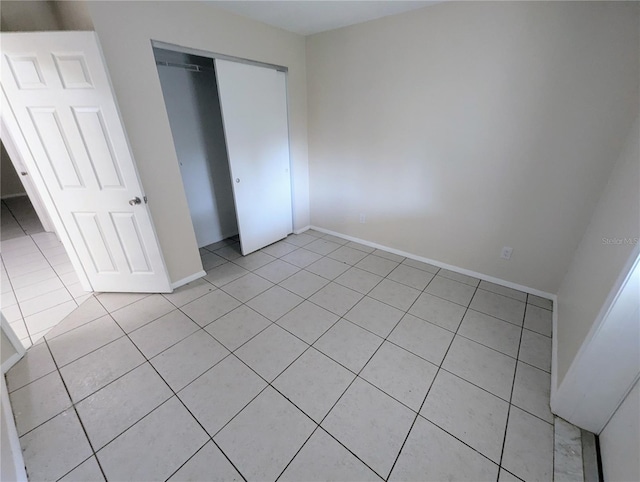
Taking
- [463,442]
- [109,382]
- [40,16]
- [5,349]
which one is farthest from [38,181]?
[463,442]

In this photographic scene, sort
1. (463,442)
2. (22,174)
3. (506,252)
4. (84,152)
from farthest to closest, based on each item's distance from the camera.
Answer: (22,174), (506,252), (84,152), (463,442)

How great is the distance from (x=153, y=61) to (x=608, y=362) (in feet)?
10.9

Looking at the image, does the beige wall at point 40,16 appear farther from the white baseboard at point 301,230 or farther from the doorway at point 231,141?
the white baseboard at point 301,230

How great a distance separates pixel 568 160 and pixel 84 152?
367 cm

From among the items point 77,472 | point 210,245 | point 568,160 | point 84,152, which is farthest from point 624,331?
point 210,245

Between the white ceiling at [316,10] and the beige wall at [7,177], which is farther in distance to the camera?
the beige wall at [7,177]

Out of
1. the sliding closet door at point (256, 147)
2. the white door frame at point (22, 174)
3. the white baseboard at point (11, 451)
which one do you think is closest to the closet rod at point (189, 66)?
the sliding closet door at point (256, 147)

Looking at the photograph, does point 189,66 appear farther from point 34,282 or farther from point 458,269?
point 458,269

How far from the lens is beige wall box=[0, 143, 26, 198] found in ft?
17.2

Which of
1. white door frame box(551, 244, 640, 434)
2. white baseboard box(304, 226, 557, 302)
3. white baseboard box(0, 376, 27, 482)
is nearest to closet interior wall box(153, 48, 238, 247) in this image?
white baseboard box(304, 226, 557, 302)

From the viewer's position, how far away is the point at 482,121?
220cm

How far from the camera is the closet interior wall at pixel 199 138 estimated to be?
264 cm

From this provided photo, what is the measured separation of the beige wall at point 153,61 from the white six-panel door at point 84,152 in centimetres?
10

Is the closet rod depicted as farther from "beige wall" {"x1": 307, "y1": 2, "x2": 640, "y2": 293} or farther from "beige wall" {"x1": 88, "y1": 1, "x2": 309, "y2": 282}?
"beige wall" {"x1": 307, "y1": 2, "x2": 640, "y2": 293}
